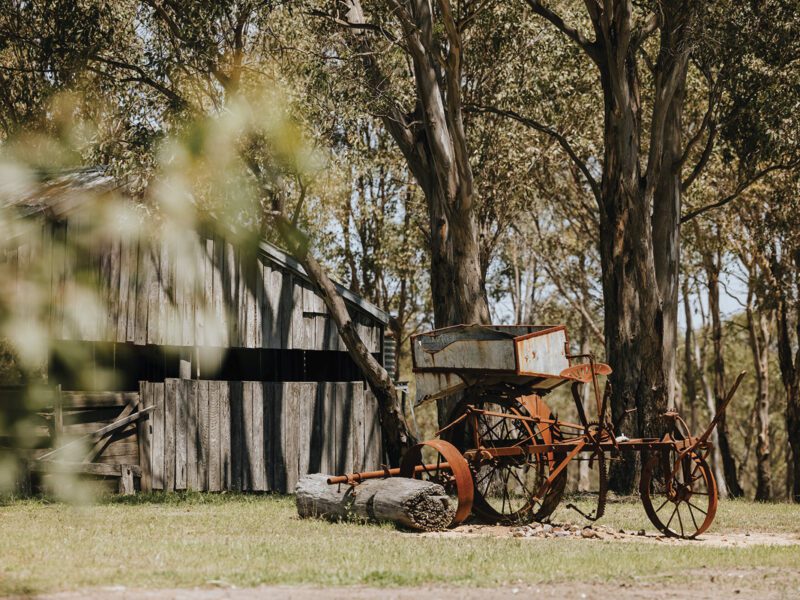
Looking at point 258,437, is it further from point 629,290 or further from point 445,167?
point 629,290

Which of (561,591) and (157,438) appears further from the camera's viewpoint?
(157,438)

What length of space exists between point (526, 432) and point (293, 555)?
14.0ft

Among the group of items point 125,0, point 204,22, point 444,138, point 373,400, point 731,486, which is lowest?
point 731,486

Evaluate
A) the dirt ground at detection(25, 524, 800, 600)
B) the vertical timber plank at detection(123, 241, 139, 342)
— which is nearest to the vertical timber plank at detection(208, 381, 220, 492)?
the vertical timber plank at detection(123, 241, 139, 342)

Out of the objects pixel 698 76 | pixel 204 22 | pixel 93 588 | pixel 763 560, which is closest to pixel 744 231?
pixel 698 76

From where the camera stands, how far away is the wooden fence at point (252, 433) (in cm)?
1919

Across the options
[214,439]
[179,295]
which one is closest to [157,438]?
[214,439]

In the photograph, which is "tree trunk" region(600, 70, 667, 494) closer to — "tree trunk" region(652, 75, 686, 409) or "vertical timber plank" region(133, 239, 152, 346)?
"tree trunk" region(652, 75, 686, 409)

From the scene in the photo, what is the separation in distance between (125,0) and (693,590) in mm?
17030

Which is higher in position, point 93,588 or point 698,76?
point 698,76

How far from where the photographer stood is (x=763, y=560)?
34.2 feet

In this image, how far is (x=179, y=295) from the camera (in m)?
19.6

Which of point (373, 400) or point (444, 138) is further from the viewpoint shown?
point (373, 400)

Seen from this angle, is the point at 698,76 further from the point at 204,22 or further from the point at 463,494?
the point at 463,494
